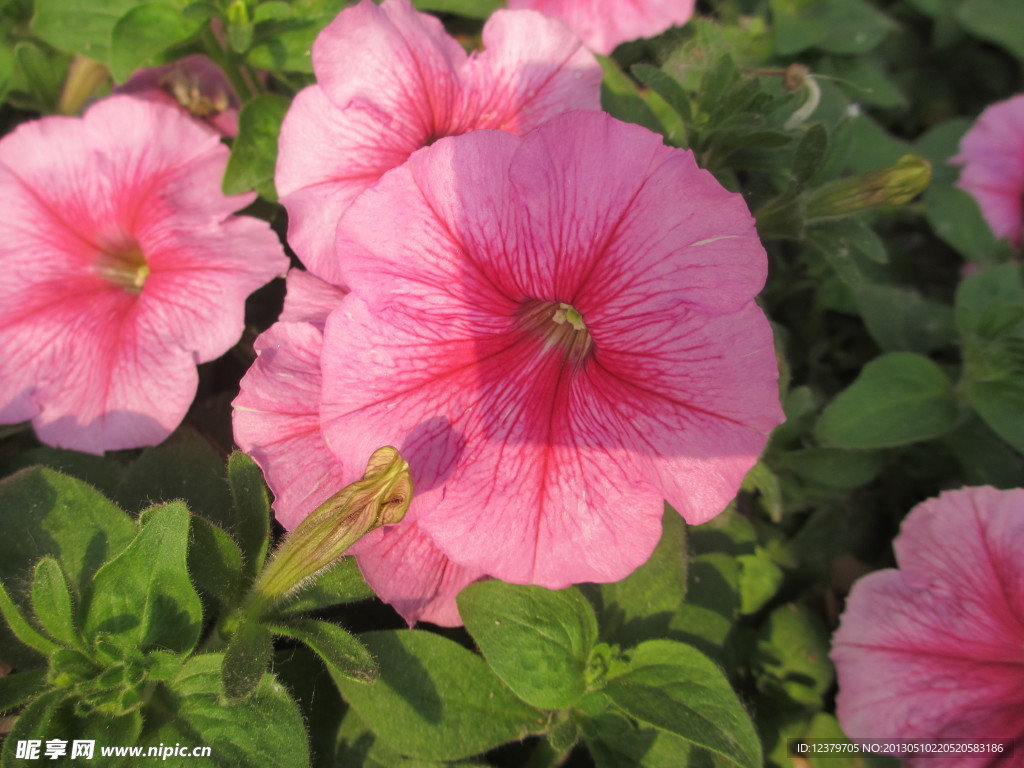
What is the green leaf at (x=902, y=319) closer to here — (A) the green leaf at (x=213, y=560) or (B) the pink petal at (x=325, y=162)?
(B) the pink petal at (x=325, y=162)

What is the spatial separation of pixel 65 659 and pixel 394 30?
126 centimetres

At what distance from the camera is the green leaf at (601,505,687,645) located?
1.53 m

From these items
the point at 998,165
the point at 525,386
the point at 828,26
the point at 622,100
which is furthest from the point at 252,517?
the point at 998,165

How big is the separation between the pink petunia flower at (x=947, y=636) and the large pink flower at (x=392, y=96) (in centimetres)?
120

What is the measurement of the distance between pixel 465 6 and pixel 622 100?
1.83ft

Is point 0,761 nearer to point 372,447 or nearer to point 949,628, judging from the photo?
point 372,447

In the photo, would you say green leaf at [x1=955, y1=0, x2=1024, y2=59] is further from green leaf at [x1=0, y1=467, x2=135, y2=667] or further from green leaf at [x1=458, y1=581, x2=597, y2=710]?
green leaf at [x1=0, y1=467, x2=135, y2=667]

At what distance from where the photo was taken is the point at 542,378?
1301 mm

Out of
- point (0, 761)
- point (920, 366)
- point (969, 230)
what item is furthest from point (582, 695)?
point (969, 230)

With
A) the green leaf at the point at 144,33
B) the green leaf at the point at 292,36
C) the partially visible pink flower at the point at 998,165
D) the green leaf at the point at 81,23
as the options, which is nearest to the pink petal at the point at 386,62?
the green leaf at the point at 292,36

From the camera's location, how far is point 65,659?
1.17 m

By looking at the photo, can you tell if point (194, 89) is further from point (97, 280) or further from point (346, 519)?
point (346, 519)

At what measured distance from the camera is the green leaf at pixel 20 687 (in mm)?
1207

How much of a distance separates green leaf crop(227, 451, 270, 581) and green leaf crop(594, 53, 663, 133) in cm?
110
